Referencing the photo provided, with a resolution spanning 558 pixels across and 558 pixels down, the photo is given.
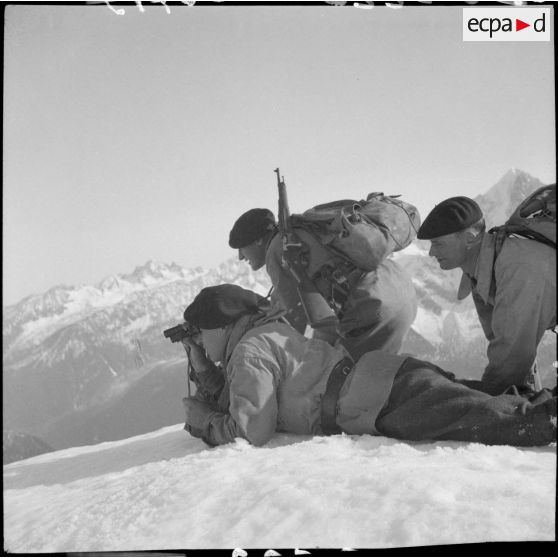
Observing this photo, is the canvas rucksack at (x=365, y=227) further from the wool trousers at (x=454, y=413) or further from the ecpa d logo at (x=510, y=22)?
the ecpa d logo at (x=510, y=22)

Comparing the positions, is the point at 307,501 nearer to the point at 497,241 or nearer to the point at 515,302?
the point at 515,302

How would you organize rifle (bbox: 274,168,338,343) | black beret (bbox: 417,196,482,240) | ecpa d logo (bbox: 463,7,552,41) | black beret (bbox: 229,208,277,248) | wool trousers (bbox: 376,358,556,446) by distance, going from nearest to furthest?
1. wool trousers (bbox: 376,358,556,446)
2. black beret (bbox: 417,196,482,240)
3. ecpa d logo (bbox: 463,7,552,41)
4. rifle (bbox: 274,168,338,343)
5. black beret (bbox: 229,208,277,248)

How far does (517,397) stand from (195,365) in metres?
1.93

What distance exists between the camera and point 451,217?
3.12 metres

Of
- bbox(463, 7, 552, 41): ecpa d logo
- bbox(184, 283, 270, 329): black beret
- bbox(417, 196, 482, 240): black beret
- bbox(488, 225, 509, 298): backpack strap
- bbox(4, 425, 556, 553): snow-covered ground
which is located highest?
bbox(463, 7, 552, 41): ecpa d logo

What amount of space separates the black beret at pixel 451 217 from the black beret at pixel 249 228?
1249 mm

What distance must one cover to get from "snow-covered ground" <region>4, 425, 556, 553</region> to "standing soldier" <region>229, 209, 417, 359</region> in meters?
0.89

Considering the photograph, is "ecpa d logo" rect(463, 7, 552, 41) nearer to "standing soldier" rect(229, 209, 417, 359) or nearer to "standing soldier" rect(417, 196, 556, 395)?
"standing soldier" rect(417, 196, 556, 395)

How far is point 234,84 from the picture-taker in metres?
4.14

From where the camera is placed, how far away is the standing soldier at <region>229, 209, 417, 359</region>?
12.1 ft

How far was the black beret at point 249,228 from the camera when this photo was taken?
408 cm

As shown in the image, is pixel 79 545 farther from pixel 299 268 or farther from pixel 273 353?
pixel 299 268

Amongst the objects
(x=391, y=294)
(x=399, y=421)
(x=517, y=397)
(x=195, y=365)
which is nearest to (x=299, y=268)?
(x=391, y=294)

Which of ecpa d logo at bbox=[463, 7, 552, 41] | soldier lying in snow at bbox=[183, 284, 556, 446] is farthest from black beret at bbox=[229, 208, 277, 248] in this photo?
ecpa d logo at bbox=[463, 7, 552, 41]
